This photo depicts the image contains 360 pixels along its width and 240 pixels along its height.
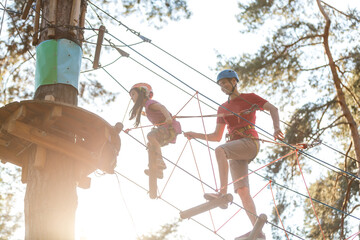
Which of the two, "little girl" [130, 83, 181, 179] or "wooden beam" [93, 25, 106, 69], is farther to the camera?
"wooden beam" [93, 25, 106, 69]

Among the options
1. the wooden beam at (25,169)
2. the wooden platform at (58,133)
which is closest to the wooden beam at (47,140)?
the wooden platform at (58,133)

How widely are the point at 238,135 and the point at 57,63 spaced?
2.01m

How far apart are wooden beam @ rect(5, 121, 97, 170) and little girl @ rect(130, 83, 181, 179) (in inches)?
35.0

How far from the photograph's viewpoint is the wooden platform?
4.31 meters

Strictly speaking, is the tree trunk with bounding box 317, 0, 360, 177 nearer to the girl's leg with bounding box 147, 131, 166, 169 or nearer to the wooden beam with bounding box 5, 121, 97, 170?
the girl's leg with bounding box 147, 131, 166, 169

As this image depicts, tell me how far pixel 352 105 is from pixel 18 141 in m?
7.85

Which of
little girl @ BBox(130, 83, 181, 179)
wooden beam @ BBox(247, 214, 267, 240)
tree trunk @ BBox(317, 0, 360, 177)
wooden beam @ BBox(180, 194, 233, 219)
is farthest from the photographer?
tree trunk @ BBox(317, 0, 360, 177)

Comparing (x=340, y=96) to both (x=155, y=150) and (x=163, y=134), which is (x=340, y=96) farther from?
(x=155, y=150)

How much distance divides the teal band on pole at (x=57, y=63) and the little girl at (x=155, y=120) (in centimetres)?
85

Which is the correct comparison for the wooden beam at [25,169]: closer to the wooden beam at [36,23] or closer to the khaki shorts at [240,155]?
the wooden beam at [36,23]

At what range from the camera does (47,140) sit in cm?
438

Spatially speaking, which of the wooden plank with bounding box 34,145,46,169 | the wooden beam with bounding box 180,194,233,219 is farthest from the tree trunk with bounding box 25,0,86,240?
the wooden beam with bounding box 180,194,233,219

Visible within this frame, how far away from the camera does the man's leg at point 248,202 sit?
4.84 meters

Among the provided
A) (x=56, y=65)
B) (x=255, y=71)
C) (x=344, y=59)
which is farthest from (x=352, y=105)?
(x=56, y=65)
